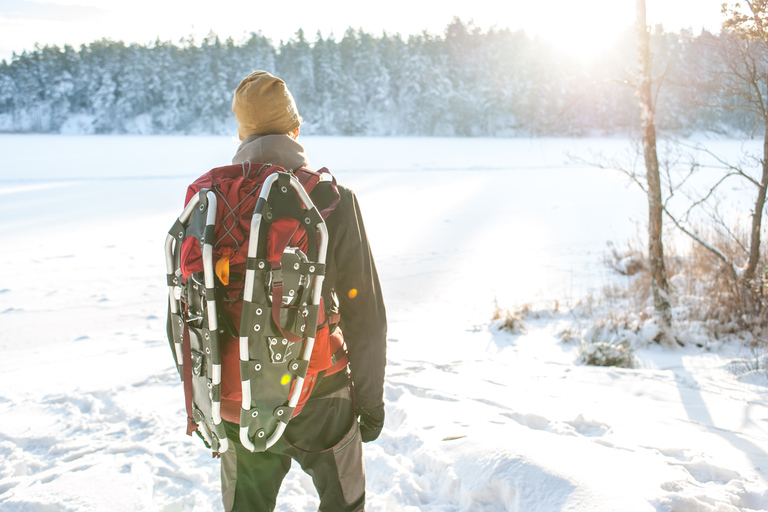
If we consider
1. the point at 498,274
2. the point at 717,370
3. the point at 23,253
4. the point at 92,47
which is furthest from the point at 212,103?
the point at 717,370

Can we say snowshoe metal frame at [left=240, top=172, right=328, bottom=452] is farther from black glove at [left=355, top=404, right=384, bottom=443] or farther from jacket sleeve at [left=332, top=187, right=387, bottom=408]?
black glove at [left=355, top=404, right=384, bottom=443]

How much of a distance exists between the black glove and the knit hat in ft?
3.01

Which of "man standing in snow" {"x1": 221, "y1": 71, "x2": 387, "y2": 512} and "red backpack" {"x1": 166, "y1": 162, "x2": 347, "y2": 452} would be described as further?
"man standing in snow" {"x1": 221, "y1": 71, "x2": 387, "y2": 512}

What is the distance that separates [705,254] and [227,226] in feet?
22.1

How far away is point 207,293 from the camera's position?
1.22 m

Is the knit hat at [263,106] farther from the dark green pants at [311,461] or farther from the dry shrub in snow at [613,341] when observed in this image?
the dry shrub in snow at [613,341]

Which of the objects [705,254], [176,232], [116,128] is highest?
[116,128]

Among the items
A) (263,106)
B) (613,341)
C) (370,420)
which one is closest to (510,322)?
(613,341)

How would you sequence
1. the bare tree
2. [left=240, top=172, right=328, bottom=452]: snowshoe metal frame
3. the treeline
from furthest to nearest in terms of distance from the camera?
the treeline → the bare tree → [left=240, top=172, right=328, bottom=452]: snowshoe metal frame

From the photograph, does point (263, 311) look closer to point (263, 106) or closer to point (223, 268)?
point (223, 268)

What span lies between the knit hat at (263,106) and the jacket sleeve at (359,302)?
1.02 feet

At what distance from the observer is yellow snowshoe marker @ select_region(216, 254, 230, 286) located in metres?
1.27

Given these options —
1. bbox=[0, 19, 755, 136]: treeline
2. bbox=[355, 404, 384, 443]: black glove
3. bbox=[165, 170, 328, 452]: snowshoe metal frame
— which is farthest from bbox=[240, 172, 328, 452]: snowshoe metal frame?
bbox=[0, 19, 755, 136]: treeline

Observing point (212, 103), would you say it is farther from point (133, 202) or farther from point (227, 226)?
point (227, 226)
